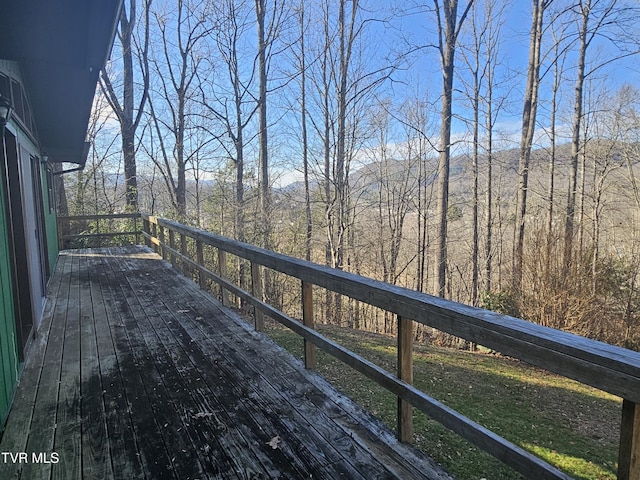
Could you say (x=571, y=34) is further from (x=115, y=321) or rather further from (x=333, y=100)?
(x=115, y=321)

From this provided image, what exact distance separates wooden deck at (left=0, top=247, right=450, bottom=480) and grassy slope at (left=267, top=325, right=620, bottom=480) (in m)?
2.13

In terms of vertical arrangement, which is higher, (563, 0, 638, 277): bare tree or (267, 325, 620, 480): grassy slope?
(563, 0, 638, 277): bare tree

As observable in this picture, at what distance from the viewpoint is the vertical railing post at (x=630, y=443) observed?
1.10 meters

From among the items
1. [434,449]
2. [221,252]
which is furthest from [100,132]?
[434,449]

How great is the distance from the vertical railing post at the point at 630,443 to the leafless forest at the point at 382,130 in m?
10.4

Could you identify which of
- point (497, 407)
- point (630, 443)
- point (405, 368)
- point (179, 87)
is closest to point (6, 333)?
point (405, 368)

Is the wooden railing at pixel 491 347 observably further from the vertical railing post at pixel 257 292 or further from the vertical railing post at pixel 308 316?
the vertical railing post at pixel 257 292

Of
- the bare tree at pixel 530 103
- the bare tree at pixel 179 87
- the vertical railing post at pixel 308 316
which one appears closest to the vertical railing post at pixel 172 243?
the vertical railing post at pixel 308 316

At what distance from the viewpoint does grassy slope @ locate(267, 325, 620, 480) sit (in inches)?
167

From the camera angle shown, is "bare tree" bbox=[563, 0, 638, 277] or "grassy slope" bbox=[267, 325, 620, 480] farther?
"bare tree" bbox=[563, 0, 638, 277]

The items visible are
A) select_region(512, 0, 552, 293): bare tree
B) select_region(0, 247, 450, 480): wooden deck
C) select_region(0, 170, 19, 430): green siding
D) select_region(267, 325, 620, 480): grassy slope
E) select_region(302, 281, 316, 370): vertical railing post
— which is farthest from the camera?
select_region(512, 0, 552, 293): bare tree

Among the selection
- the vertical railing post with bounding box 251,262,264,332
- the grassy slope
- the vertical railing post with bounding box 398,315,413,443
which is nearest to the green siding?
the vertical railing post with bounding box 251,262,264,332

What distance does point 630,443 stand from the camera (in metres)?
1.11

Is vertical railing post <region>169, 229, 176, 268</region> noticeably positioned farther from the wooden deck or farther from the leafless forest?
the leafless forest
